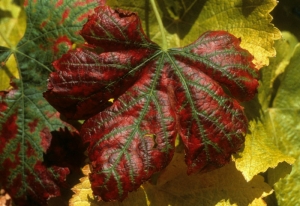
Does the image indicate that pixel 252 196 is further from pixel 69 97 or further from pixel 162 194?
pixel 69 97

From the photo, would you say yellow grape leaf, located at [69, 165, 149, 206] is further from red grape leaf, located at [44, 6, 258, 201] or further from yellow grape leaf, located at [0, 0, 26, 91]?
yellow grape leaf, located at [0, 0, 26, 91]

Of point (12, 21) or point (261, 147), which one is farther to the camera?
point (12, 21)

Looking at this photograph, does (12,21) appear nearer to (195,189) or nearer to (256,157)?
(195,189)

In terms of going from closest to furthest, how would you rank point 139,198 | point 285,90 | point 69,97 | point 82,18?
1. point 69,97
2. point 82,18
3. point 139,198
4. point 285,90

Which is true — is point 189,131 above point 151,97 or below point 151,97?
below

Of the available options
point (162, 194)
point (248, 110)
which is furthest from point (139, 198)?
point (248, 110)

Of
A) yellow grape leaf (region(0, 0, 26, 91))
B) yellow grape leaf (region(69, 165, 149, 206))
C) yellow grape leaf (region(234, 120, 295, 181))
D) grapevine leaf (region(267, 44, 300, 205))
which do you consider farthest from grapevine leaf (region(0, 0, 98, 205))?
grapevine leaf (region(267, 44, 300, 205))

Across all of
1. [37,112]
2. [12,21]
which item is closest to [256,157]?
[37,112]
